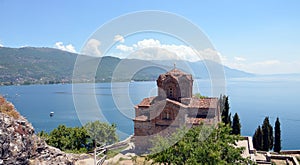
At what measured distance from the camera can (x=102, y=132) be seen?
2130 cm

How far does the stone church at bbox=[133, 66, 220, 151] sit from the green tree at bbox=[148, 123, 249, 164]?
596 cm

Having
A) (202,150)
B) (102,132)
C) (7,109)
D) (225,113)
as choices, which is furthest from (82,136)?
(225,113)

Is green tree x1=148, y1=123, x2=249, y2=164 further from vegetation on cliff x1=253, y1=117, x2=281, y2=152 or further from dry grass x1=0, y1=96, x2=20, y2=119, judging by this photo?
vegetation on cliff x1=253, y1=117, x2=281, y2=152

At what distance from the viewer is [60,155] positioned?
8.57 meters

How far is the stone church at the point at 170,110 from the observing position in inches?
772

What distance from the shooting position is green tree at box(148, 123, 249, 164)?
1056 cm

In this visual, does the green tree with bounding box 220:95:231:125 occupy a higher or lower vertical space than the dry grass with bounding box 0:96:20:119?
lower

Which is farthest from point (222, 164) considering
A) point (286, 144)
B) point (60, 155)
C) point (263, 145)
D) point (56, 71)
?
point (56, 71)

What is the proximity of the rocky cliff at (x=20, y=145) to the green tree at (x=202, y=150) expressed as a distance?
486 centimetres

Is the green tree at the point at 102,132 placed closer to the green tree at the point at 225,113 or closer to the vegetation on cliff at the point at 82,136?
Answer: the vegetation on cliff at the point at 82,136

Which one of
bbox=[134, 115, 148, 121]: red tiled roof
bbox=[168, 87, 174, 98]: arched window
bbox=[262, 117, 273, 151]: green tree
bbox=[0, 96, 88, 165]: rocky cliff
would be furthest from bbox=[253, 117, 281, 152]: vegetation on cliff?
bbox=[0, 96, 88, 165]: rocky cliff

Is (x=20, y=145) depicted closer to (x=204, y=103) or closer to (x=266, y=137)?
(x=204, y=103)

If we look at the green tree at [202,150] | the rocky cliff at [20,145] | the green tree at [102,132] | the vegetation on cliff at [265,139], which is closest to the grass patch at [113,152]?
the green tree at [102,132]

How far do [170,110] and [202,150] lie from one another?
29.5ft
